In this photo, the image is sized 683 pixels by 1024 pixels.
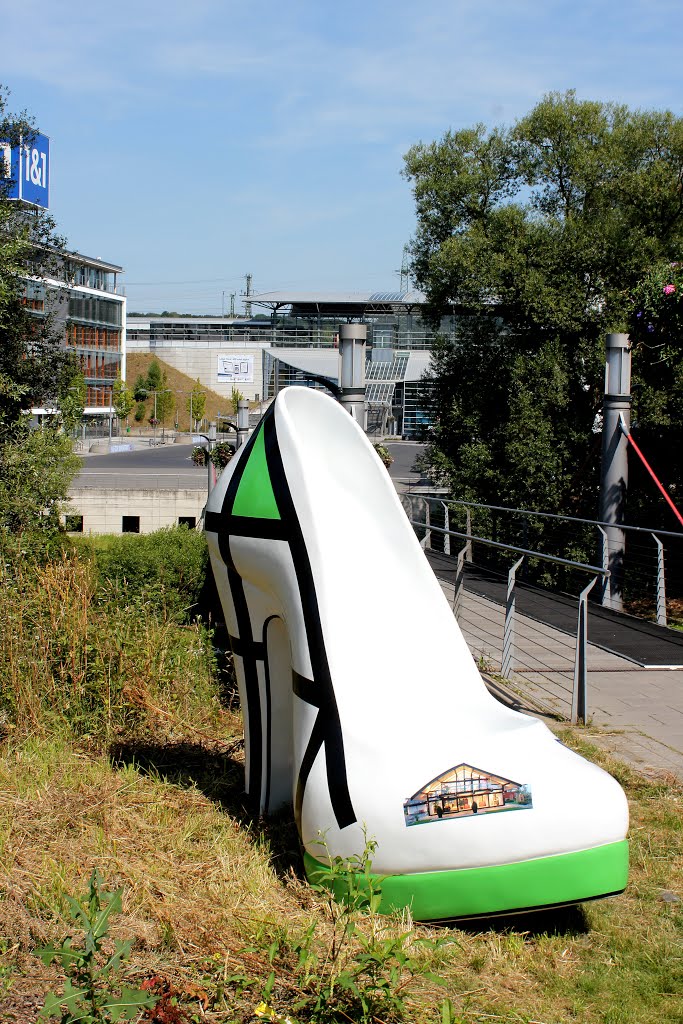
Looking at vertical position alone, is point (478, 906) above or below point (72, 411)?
below

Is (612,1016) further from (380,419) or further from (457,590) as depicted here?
(380,419)

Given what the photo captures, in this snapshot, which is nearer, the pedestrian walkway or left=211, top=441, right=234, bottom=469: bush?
the pedestrian walkway

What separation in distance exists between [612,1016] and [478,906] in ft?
1.74

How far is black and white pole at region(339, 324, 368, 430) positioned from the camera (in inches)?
241

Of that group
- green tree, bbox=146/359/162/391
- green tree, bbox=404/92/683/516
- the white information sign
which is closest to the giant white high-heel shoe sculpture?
green tree, bbox=404/92/683/516

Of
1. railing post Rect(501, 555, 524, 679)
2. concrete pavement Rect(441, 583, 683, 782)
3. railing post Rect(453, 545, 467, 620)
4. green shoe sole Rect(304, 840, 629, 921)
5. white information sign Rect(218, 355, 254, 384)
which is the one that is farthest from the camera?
white information sign Rect(218, 355, 254, 384)

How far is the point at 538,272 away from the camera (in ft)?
55.8

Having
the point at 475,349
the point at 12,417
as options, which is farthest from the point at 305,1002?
the point at 475,349

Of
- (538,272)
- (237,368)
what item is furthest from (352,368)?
(237,368)

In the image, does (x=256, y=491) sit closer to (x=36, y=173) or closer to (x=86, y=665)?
(x=86, y=665)

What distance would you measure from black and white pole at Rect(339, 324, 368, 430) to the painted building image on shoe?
10.6ft

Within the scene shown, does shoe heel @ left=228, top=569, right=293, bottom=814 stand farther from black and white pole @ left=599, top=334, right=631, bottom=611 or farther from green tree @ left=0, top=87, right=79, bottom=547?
black and white pole @ left=599, top=334, right=631, bottom=611

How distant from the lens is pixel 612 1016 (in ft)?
9.39

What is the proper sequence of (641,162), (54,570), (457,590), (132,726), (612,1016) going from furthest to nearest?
(641,162)
(457,590)
(54,570)
(132,726)
(612,1016)
